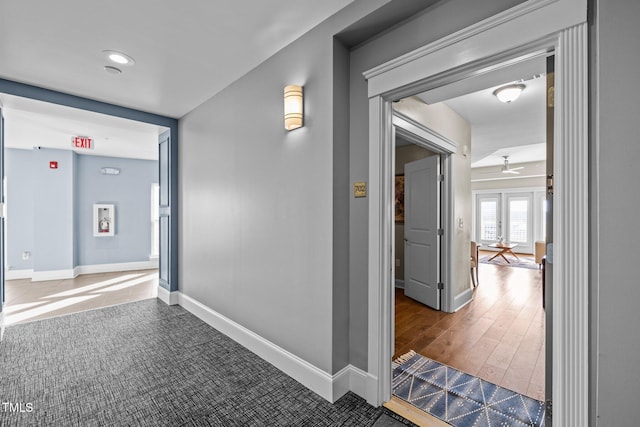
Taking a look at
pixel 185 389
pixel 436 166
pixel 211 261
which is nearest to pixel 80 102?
pixel 211 261

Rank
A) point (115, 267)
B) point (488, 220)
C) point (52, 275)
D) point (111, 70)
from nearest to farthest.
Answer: point (111, 70)
point (52, 275)
point (115, 267)
point (488, 220)

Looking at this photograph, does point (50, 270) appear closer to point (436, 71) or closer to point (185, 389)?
point (185, 389)

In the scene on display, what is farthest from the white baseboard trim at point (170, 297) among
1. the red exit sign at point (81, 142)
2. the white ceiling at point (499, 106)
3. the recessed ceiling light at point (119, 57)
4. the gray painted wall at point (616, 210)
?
the gray painted wall at point (616, 210)

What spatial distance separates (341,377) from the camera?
196 cm

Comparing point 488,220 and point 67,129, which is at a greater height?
point 67,129

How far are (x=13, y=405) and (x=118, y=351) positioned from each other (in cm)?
76

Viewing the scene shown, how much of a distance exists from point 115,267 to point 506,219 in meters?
11.4

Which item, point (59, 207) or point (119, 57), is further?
point (59, 207)

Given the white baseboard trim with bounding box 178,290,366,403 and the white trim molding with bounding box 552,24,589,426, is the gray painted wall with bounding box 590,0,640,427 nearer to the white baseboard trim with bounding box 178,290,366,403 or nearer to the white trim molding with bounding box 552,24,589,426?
the white trim molding with bounding box 552,24,589,426

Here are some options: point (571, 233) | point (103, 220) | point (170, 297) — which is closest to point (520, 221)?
point (571, 233)

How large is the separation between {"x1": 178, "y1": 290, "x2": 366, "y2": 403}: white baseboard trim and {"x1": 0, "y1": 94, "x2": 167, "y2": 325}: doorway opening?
2413mm

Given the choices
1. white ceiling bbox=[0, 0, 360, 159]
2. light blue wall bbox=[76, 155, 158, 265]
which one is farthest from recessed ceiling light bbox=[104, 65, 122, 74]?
light blue wall bbox=[76, 155, 158, 265]

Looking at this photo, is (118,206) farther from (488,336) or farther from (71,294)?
(488,336)

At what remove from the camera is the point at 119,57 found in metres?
Answer: 2.42
